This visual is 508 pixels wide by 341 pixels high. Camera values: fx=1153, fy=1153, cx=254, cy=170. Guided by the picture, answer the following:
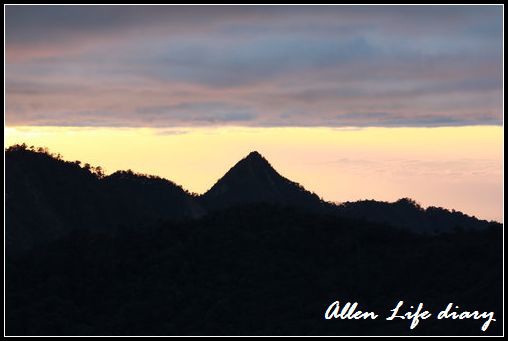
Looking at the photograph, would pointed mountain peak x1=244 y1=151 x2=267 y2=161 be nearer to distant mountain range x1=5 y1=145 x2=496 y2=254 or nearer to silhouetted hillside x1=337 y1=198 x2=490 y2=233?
distant mountain range x1=5 y1=145 x2=496 y2=254

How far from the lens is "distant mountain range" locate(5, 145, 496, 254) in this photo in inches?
3462

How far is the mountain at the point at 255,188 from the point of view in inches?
4272

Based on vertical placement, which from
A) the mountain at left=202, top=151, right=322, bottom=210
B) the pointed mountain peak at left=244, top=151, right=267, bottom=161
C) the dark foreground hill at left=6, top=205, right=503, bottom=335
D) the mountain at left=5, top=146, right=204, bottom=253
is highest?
the pointed mountain peak at left=244, top=151, right=267, bottom=161

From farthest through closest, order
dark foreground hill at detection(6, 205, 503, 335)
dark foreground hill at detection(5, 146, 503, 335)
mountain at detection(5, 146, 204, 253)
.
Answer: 1. mountain at detection(5, 146, 204, 253)
2. dark foreground hill at detection(5, 146, 503, 335)
3. dark foreground hill at detection(6, 205, 503, 335)

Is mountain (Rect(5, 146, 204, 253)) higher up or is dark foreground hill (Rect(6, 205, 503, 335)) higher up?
mountain (Rect(5, 146, 204, 253))

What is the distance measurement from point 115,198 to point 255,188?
18.4 metres

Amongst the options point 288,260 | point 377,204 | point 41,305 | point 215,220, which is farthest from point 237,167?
point 41,305

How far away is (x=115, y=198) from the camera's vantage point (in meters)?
94.9

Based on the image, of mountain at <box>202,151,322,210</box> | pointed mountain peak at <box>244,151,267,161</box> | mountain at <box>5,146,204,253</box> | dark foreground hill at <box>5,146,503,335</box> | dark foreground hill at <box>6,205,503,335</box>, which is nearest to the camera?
dark foreground hill at <box>6,205,503,335</box>

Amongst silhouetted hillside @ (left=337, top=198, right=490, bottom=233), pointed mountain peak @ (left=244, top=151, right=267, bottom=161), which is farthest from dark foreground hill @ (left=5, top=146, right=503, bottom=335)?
silhouetted hillside @ (left=337, top=198, right=490, bottom=233)

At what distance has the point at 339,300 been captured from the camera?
65.0 metres

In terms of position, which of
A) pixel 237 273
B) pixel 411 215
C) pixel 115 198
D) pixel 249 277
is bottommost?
pixel 249 277

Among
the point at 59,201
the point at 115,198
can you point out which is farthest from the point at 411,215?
the point at 59,201

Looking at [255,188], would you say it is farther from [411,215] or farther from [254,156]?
[411,215]
